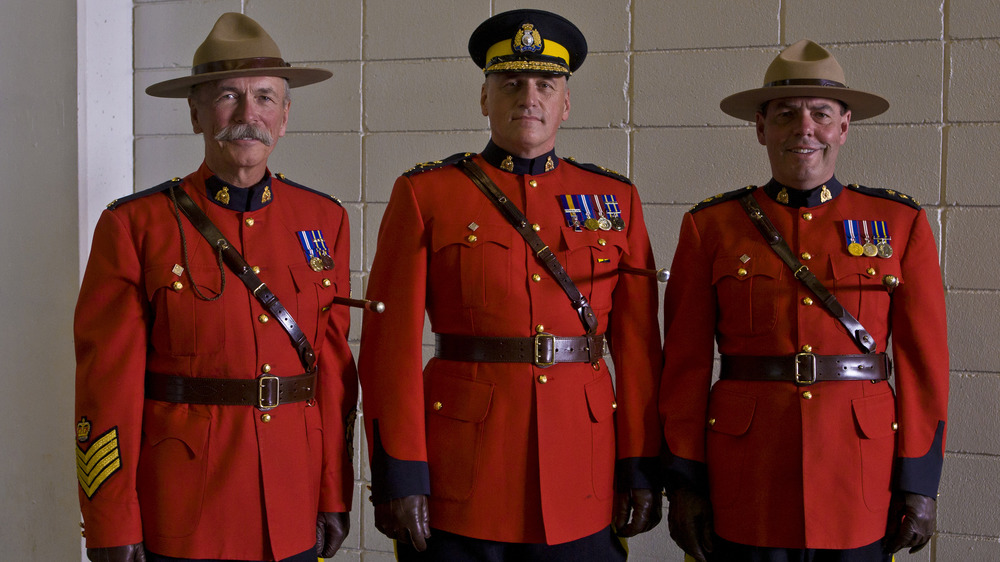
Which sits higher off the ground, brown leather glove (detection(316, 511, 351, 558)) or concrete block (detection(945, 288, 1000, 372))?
concrete block (detection(945, 288, 1000, 372))

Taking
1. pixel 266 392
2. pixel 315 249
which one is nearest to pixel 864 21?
pixel 315 249

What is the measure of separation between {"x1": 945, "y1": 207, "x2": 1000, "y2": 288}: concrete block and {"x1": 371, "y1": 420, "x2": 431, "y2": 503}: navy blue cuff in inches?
71.9

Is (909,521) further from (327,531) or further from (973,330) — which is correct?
(327,531)

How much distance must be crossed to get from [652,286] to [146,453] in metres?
1.20

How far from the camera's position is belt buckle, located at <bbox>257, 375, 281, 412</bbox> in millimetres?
1866

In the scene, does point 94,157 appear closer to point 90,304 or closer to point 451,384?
point 90,304

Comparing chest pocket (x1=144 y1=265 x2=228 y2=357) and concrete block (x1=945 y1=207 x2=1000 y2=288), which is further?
concrete block (x1=945 y1=207 x2=1000 y2=288)

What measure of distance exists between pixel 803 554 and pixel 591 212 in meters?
0.92

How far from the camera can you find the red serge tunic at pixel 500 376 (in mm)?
1930

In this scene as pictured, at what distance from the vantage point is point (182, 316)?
72.4 inches

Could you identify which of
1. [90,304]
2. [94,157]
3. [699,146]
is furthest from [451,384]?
[94,157]

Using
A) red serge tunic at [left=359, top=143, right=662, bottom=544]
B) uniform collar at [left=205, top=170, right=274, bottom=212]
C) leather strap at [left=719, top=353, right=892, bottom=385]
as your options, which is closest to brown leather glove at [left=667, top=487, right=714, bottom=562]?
red serge tunic at [left=359, top=143, right=662, bottom=544]

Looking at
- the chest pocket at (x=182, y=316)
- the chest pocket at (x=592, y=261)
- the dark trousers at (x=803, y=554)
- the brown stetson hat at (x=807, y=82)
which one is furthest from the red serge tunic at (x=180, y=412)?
the brown stetson hat at (x=807, y=82)

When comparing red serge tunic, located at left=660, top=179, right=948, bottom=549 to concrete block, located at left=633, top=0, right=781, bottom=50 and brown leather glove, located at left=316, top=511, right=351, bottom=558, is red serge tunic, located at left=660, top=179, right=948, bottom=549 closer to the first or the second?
brown leather glove, located at left=316, top=511, right=351, bottom=558
